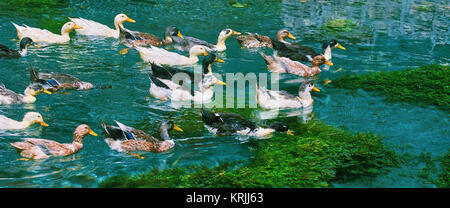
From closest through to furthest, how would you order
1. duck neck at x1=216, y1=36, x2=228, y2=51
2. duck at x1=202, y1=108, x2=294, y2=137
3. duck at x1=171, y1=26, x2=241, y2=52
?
duck at x1=202, y1=108, x2=294, y2=137, duck at x1=171, y1=26, x2=241, y2=52, duck neck at x1=216, y1=36, x2=228, y2=51

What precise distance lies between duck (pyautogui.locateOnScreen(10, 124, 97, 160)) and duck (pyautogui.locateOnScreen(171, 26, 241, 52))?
22.5 ft

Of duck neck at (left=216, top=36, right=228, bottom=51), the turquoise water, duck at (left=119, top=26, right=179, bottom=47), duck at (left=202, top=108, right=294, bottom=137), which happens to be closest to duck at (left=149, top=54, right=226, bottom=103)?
the turquoise water

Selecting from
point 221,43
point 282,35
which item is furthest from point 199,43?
point 282,35

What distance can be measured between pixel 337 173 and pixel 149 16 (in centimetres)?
1151

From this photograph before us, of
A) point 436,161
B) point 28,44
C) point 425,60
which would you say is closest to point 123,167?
point 436,161

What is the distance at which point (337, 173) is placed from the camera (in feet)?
28.0

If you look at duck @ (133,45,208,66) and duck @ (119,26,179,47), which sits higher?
duck @ (119,26,179,47)

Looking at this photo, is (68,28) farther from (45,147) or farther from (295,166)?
(295,166)

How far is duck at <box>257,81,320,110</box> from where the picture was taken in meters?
11.4

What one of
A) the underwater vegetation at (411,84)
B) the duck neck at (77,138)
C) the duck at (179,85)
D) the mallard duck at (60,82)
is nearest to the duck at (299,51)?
the underwater vegetation at (411,84)

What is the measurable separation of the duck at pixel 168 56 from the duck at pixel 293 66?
1789mm

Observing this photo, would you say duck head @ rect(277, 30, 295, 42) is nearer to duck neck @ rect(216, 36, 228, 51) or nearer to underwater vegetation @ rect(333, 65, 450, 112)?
duck neck @ rect(216, 36, 228, 51)

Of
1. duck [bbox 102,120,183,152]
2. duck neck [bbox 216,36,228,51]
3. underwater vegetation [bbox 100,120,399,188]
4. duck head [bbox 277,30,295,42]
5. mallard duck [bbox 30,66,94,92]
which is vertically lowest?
underwater vegetation [bbox 100,120,399,188]

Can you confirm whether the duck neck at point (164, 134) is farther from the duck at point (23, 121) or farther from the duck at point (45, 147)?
the duck at point (23, 121)
